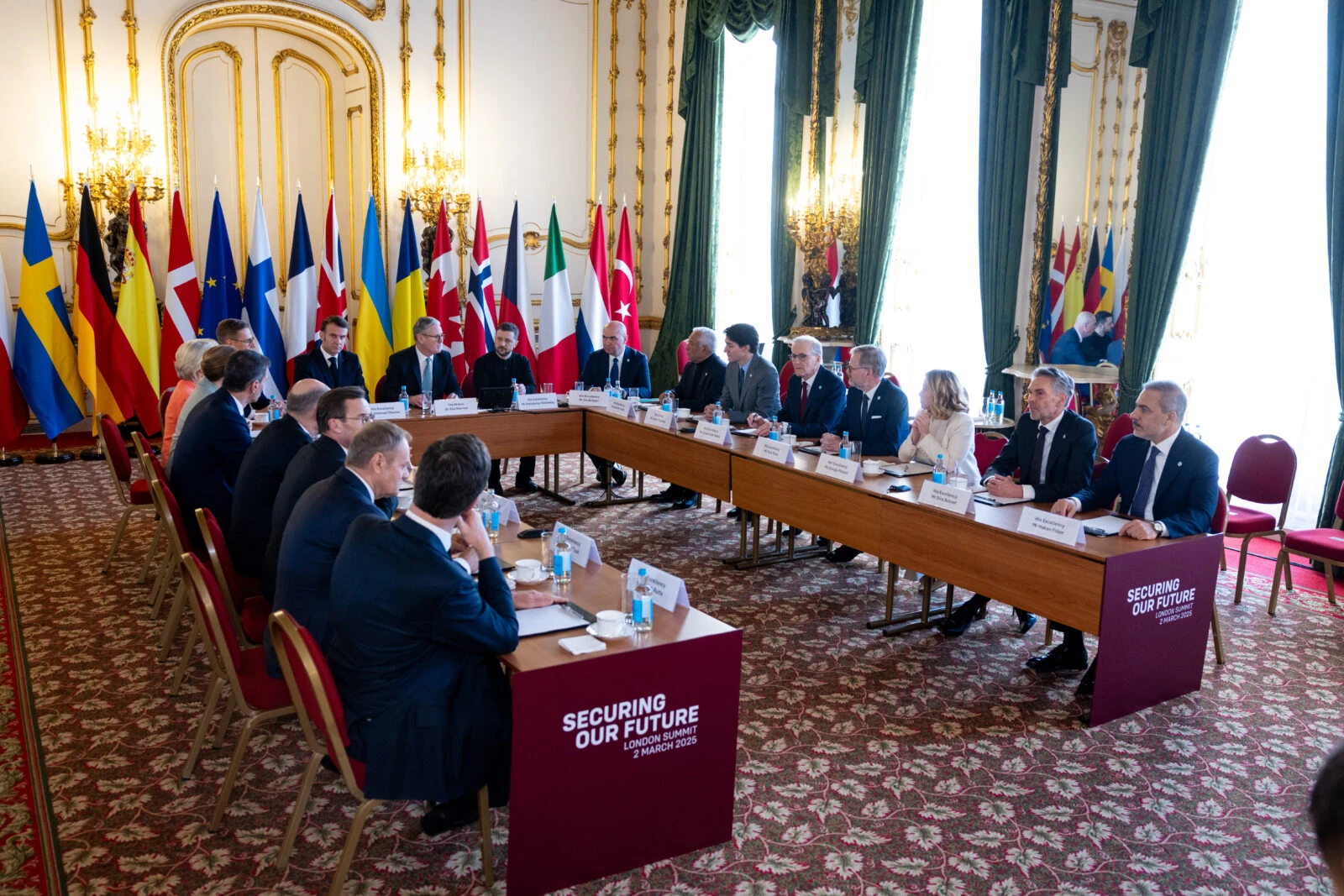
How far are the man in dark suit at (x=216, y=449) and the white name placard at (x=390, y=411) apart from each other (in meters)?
1.82

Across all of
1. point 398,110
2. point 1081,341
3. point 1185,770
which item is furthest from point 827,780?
point 398,110

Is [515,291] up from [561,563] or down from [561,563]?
up

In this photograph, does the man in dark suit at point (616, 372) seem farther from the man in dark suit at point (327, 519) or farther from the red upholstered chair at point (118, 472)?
the man in dark suit at point (327, 519)

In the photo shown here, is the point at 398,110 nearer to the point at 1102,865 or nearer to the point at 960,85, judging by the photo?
the point at 960,85

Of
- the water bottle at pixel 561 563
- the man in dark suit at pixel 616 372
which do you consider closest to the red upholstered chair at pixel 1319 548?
the water bottle at pixel 561 563

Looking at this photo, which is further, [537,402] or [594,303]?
[594,303]

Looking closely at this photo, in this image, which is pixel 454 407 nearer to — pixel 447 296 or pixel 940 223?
pixel 447 296

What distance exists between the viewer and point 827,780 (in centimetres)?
351

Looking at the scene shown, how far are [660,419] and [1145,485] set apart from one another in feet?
10.3

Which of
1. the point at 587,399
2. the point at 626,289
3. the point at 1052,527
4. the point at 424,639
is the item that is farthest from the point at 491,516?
the point at 626,289

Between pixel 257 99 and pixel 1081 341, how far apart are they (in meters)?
7.94

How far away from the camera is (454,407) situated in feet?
23.2

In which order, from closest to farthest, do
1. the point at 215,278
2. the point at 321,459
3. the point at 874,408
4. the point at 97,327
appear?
the point at 321,459, the point at 874,408, the point at 97,327, the point at 215,278

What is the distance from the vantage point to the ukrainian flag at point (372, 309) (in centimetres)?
916
